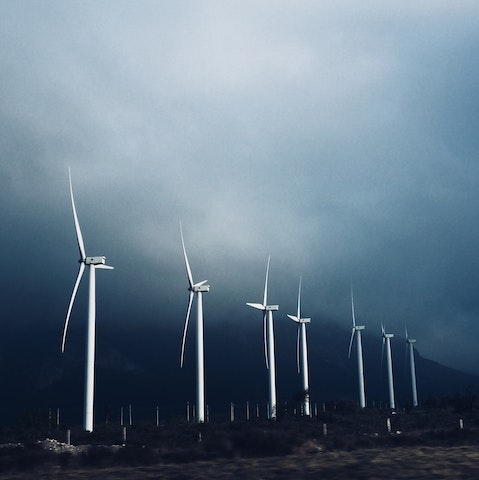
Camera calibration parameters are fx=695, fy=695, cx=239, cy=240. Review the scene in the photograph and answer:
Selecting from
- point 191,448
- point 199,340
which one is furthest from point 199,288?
point 191,448

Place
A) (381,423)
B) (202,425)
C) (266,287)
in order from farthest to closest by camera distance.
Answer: (266,287)
(381,423)
(202,425)

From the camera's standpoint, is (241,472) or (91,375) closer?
(241,472)

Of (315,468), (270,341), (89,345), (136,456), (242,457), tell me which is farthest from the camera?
(270,341)

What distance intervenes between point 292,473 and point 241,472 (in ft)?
10.6

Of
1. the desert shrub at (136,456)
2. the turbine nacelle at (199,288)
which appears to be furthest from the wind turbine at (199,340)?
the desert shrub at (136,456)

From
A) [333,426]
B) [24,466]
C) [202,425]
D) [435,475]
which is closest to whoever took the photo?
[435,475]

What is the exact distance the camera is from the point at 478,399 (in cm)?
13188

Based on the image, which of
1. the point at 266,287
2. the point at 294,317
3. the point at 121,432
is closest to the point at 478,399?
the point at 294,317

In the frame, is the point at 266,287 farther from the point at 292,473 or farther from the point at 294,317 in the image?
the point at 292,473

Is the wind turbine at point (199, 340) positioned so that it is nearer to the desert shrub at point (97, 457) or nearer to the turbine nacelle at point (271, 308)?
the turbine nacelle at point (271, 308)

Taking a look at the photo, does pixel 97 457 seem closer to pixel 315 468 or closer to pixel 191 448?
pixel 191 448

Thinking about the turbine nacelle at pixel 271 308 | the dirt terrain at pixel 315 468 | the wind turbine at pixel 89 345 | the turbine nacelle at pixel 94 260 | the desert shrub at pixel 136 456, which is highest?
the turbine nacelle at pixel 94 260

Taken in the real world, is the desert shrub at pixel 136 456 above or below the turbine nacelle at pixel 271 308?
below

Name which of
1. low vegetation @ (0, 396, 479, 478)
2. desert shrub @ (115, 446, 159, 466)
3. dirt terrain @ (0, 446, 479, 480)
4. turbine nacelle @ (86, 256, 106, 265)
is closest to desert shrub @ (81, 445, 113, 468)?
low vegetation @ (0, 396, 479, 478)
